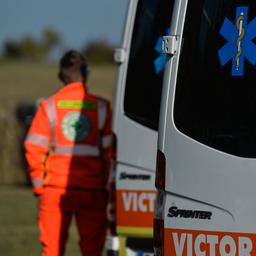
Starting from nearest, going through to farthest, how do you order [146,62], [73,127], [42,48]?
1. [146,62]
2. [73,127]
3. [42,48]

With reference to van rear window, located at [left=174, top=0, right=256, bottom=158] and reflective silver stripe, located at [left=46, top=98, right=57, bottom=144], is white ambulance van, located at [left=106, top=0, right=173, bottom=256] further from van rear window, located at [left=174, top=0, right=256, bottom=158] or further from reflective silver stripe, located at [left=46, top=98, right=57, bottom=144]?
van rear window, located at [left=174, top=0, right=256, bottom=158]

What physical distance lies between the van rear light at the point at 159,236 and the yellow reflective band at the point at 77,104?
8.30ft

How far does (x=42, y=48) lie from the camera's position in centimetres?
9638

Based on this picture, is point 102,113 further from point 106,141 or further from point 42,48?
point 42,48

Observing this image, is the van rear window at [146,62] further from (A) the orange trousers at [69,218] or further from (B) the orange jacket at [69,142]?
(A) the orange trousers at [69,218]

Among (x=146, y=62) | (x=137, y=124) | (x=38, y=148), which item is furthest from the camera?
(x=38, y=148)

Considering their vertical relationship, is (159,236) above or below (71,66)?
below

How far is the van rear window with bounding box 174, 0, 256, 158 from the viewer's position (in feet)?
18.1

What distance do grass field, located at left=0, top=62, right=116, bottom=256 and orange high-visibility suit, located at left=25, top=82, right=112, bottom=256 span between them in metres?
3.49

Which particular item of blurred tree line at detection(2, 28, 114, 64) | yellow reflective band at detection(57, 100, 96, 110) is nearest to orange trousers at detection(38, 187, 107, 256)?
yellow reflective band at detection(57, 100, 96, 110)

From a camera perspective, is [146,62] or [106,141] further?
[106,141]

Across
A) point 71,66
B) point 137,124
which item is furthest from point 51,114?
point 137,124

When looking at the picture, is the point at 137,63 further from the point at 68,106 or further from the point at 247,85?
the point at 247,85

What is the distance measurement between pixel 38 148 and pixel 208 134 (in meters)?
2.79
